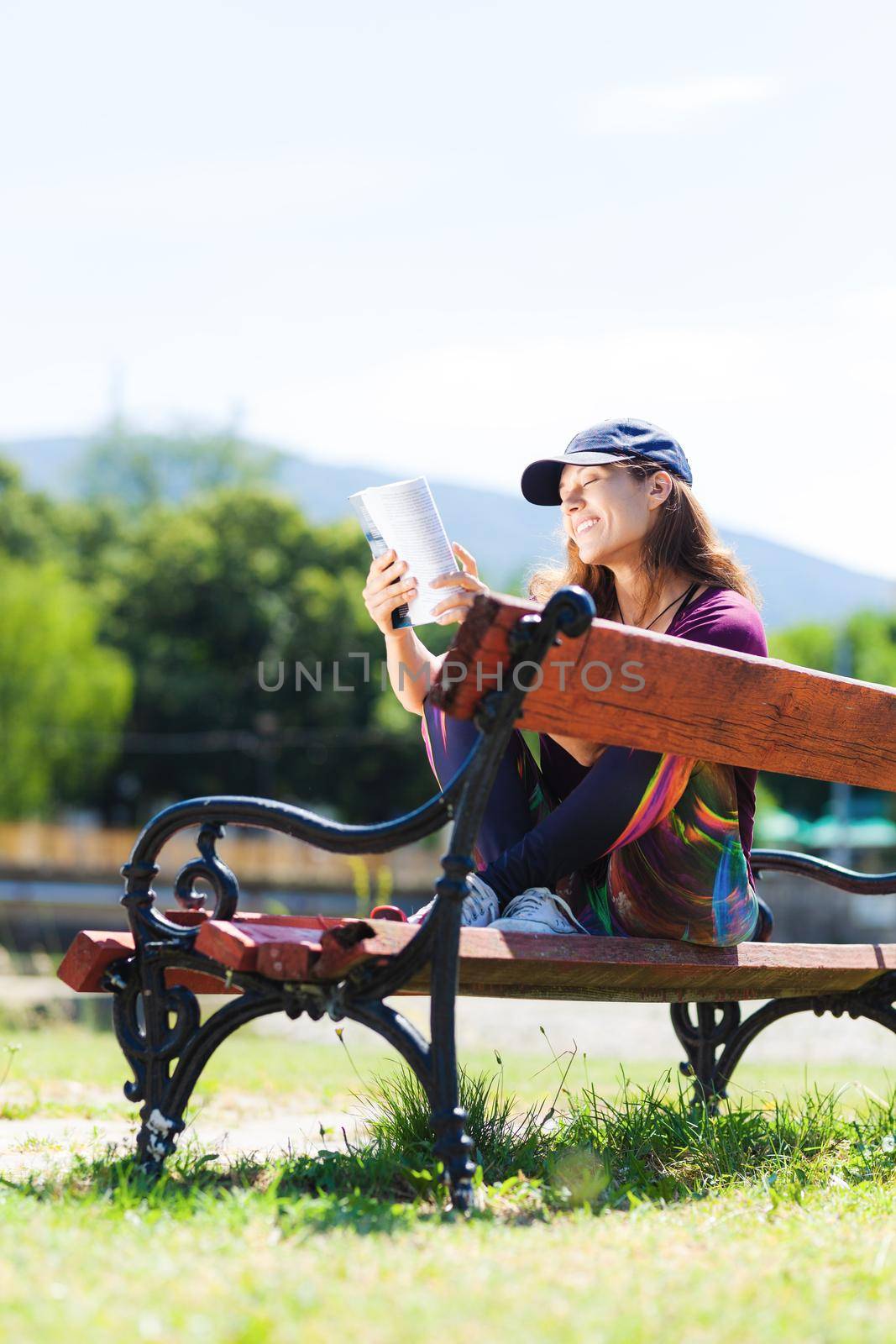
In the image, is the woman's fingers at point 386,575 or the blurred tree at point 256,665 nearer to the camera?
the woman's fingers at point 386,575

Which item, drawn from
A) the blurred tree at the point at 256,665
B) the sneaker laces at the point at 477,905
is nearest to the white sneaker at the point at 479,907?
the sneaker laces at the point at 477,905

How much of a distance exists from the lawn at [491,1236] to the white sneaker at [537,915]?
1.67 ft

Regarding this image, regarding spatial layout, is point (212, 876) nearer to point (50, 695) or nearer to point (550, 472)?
point (550, 472)

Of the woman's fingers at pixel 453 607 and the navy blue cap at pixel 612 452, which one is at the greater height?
the navy blue cap at pixel 612 452

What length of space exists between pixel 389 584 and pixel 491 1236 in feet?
4.94

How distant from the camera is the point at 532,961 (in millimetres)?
2934

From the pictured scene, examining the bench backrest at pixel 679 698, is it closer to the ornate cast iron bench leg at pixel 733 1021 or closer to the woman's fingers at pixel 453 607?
the woman's fingers at pixel 453 607

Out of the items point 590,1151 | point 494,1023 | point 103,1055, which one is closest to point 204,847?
point 590,1151

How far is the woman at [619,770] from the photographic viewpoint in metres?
3.22

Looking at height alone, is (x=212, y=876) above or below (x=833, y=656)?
above

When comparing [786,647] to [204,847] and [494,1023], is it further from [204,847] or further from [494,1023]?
[204,847]

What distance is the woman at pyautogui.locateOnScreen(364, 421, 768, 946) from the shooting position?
322cm

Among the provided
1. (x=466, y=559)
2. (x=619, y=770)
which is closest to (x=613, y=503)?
(x=466, y=559)

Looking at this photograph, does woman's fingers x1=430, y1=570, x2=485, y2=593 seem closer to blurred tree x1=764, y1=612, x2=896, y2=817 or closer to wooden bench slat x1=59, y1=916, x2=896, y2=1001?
wooden bench slat x1=59, y1=916, x2=896, y2=1001
